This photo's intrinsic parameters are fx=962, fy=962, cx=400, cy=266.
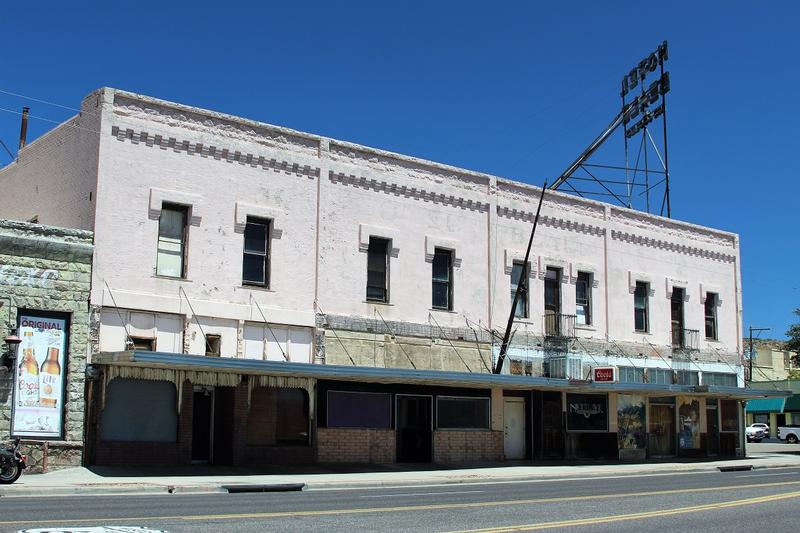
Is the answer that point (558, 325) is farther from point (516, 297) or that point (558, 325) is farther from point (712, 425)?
point (712, 425)

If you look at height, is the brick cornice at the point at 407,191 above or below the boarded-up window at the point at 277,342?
above

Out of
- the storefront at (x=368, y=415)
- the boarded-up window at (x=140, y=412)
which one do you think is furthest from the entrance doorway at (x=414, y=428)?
the boarded-up window at (x=140, y=412)

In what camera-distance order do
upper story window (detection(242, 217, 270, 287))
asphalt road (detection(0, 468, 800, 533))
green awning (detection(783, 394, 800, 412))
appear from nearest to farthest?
1. asphalt road (detection(0, 468, 800, 533))
2. upper story window (detection(242, 217, 270, 287))
3. green awning (detection(783, 394, 800, 412))

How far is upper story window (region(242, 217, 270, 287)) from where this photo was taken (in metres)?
25.7

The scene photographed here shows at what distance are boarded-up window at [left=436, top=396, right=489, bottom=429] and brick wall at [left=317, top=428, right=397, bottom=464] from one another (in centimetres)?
193

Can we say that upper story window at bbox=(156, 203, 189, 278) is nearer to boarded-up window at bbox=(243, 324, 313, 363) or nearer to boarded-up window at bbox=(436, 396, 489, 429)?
boarded-up window at bbox=(243, 324, 313, 363)

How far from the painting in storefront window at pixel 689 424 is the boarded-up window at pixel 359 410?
1363 centimetres

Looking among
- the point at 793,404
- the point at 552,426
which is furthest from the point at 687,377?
the point at 793,404

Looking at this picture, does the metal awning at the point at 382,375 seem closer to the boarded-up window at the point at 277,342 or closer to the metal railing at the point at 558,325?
the boarded-up window at the point at 277,342

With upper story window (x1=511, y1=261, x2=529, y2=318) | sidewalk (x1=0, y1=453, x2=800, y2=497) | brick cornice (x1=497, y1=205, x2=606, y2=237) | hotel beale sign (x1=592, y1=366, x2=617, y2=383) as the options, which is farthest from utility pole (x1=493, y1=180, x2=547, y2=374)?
sidewalk (x1=0, y1=453, x2=800, y2=497)

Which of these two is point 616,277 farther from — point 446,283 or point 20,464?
point 20,464

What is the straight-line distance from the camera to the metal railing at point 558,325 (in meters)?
A: 32.2

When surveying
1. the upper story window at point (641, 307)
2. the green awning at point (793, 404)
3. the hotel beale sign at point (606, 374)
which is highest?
the upper story window at point (641, 307)

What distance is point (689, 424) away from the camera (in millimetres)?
36438
